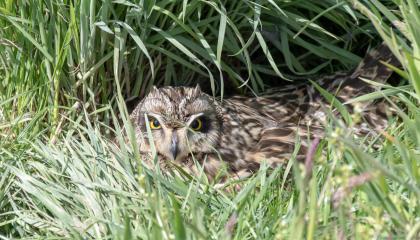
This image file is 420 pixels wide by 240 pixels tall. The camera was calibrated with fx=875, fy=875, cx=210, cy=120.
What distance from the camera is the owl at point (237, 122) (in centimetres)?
475

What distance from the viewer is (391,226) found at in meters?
3.02

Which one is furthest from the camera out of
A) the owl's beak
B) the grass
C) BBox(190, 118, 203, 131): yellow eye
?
BBox(190, 118, 203, 131): yellow eye

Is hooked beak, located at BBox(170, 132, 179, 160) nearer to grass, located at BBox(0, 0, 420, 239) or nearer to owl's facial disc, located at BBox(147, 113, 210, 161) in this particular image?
→ owl's facial disc, located at BBox(147, 113, 210, 161)

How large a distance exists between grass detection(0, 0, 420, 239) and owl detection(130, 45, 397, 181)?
0.52ft

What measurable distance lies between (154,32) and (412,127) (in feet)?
6.33

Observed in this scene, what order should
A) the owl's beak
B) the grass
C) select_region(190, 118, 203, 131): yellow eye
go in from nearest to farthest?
the grass → the owl's beak → select_region(190, 118, 203, 131): yellow eye

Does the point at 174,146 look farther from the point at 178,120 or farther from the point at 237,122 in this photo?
the point at 237,122

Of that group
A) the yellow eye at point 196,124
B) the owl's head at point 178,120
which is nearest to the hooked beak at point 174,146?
the owl's head at point 178,120

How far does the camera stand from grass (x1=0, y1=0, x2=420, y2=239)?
3365 millimetres

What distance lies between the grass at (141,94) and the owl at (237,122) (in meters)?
0.16

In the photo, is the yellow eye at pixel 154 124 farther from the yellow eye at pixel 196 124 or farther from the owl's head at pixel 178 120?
the yellow eye at pixel 196 124

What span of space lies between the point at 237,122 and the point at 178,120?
0.47 metres

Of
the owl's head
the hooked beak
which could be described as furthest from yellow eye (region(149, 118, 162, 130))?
the hooked beak

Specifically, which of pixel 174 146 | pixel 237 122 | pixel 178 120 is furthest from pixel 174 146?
pixel 237 122
